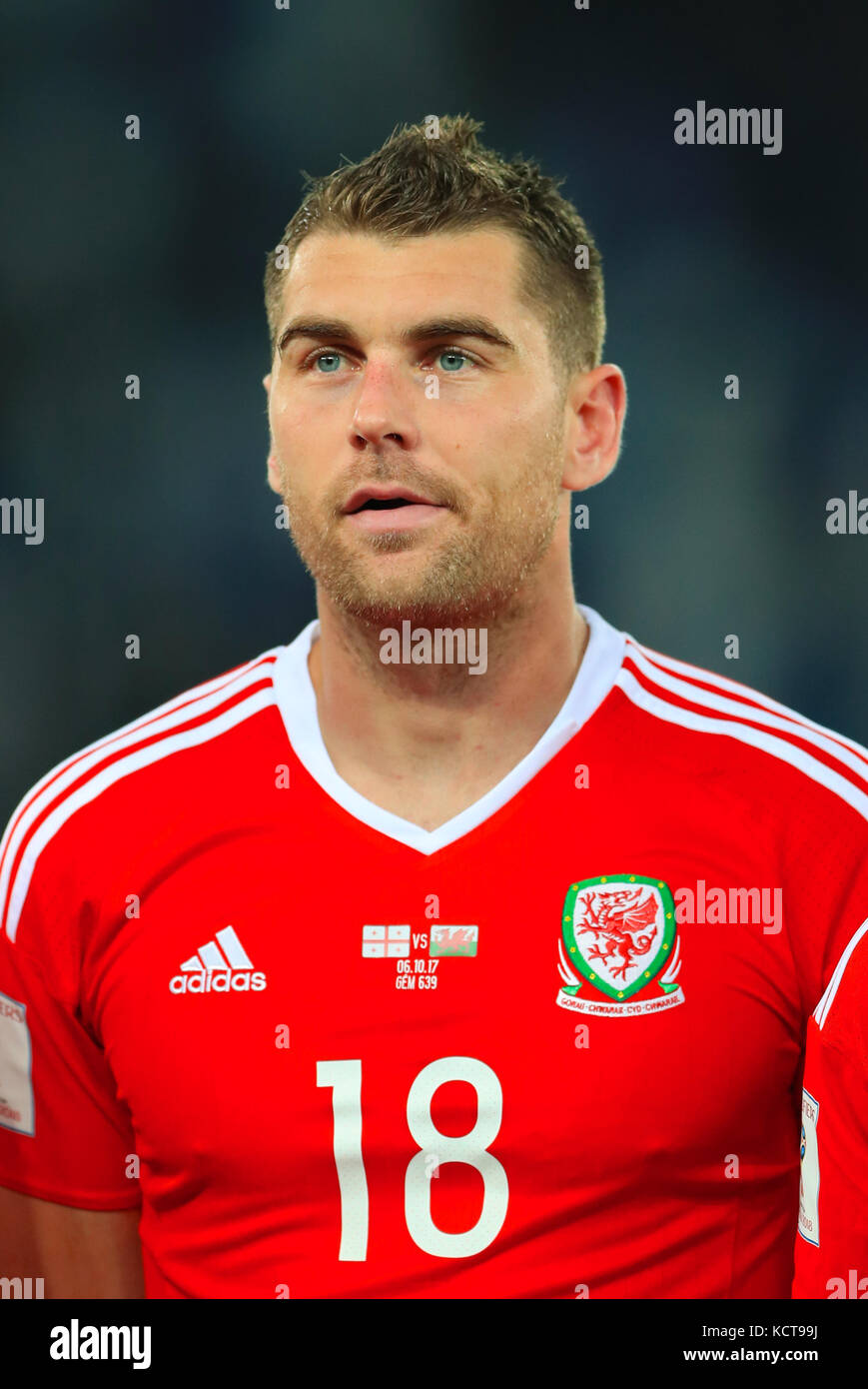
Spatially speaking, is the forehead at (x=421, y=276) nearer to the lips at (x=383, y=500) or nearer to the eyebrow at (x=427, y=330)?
the eyebrow at (x=427, y=330)

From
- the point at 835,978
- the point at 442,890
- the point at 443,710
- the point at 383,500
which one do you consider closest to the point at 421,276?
the point at 383,500

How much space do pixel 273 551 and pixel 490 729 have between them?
2.11ft

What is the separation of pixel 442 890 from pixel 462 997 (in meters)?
0.17

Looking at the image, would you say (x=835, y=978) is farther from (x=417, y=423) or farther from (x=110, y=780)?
(x=110, y=780)

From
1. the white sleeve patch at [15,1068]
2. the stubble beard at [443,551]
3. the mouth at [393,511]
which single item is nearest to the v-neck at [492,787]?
the stubble beard at [443,551]

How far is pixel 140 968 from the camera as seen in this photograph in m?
2.29

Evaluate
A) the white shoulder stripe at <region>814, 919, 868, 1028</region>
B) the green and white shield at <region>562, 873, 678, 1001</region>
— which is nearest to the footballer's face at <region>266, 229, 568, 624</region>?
the green and white shield at <region>562, 873, 678, 1001</region>

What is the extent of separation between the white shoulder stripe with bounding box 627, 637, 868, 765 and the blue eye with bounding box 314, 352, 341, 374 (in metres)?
0.69

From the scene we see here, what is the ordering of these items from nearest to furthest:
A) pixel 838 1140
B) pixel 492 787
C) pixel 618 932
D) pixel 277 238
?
pixel 838 1140, pixel 618 932, pixel 492 787, pixel 277 238

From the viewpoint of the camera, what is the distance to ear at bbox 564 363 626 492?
236cm

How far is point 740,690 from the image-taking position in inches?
95.1

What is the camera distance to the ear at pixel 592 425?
236cm

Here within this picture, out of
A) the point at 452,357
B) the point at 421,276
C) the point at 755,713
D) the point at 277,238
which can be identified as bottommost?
the point at 755,713
